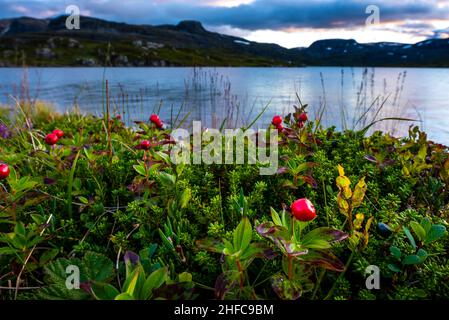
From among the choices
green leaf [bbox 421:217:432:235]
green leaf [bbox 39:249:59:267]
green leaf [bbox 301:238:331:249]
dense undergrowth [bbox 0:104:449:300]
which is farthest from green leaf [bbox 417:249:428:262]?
green leaf [bbox 39:249:59:267]

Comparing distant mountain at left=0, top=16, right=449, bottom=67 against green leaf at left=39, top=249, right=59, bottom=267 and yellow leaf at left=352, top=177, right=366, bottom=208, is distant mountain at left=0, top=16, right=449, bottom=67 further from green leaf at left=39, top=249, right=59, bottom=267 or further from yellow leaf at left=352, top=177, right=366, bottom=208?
green leaf at left=39, top=249, right=59, bottom=267

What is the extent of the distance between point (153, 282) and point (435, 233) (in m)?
1.21

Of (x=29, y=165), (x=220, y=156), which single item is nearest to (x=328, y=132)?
(x=220, y=156)

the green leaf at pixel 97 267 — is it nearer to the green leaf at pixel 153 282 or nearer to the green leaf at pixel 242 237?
the green leaf at pixel 153 282

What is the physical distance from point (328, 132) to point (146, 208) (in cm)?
188

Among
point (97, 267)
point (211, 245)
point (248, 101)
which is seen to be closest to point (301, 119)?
point (211, 245)

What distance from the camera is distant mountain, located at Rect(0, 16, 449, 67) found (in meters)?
79.9

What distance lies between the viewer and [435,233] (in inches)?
57.7

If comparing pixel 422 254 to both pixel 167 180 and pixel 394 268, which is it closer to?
pixel 394 268

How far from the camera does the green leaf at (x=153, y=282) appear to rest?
4.02ft

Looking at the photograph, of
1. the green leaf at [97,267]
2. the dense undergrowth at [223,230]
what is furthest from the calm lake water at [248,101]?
the green leaf at [97,267]

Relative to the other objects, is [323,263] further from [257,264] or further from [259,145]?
[259,145]

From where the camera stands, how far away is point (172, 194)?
202cm
